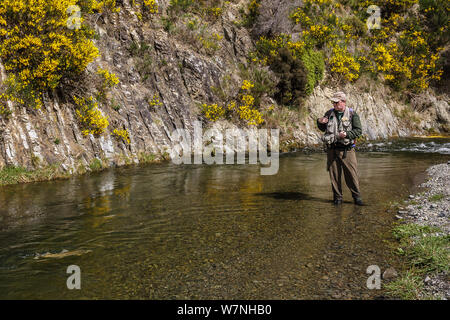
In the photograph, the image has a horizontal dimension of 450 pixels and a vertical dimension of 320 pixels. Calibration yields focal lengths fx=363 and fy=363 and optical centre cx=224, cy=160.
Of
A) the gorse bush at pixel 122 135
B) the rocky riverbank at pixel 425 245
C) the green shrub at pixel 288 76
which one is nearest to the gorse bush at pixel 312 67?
the green shrub at pixel 288 76

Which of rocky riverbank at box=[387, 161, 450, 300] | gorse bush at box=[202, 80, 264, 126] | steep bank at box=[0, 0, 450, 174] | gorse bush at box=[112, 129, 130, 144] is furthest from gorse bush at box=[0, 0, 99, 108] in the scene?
rocky riverbank at box=[387, 161, 450, 300]

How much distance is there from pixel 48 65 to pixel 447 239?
12.5m

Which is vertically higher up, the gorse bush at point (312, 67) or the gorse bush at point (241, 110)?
the gorse bush at point (312, 67)

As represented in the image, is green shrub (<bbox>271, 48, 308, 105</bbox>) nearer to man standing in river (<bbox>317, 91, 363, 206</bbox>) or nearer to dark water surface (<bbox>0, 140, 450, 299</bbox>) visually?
dark water surface (<bbox>0, 140, 450, 299</bbox>)

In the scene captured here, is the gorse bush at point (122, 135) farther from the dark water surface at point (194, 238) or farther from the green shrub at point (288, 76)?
the green shrub at point (288, 76)

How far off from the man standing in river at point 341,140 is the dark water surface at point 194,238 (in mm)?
547

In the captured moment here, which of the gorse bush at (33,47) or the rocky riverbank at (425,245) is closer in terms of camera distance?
the rocky riverbank at (425,245)

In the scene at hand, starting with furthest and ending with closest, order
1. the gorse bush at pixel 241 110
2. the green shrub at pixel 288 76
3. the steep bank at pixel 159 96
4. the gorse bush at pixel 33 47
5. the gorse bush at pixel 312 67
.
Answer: the gorse bush at pixel 312 67
the green shrub at pixel 288 76
the gorse bush at pixel 241 110
the steep bank at pixel 159 96
the gorse bush at pixel 33 47

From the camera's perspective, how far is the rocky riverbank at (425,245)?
423cm

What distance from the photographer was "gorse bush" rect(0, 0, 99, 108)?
12320 millimetres

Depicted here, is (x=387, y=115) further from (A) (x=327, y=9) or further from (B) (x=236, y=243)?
(B) (x=236, y=243)

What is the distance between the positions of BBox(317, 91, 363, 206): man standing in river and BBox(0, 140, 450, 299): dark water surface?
0.55m

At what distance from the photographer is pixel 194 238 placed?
627 centimetres

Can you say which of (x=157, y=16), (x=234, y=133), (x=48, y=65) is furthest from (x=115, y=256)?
(x=157, y=16)
